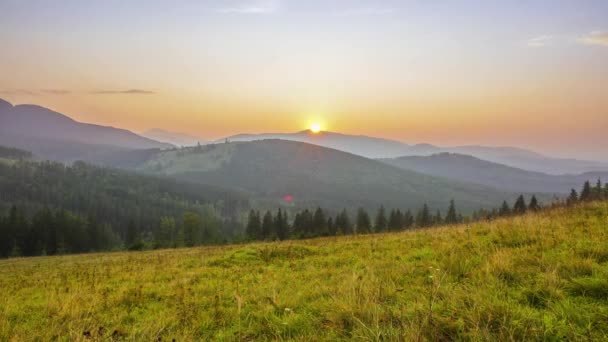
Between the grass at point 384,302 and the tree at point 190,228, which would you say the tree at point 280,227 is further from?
the grass at point 384,302

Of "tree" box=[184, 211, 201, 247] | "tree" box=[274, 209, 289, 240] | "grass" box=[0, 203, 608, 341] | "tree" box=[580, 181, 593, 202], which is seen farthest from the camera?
"tree" box=[184, 211, 201, 247]

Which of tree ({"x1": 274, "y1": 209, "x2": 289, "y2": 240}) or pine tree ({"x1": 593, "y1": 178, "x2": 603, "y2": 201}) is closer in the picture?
pine tree ({"x1": 593, "y1": 178, "x2": 603, "y2": 201})

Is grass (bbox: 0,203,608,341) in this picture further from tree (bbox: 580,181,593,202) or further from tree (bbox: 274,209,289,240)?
tree (bbox: 274,209,289,240)

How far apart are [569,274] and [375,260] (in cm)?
489

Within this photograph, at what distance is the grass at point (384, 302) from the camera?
3.61 m

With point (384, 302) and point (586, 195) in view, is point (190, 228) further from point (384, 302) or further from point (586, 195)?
point (384, 302)

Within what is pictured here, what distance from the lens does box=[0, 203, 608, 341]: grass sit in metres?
3.61

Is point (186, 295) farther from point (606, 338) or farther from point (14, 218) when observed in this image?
point (14, 218)

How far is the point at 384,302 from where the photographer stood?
4.80 metres

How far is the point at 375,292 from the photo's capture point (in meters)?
5.12

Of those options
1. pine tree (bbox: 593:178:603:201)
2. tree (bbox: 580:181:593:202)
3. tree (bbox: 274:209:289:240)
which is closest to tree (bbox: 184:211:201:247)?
tree (bbox: 274:209:289:240)

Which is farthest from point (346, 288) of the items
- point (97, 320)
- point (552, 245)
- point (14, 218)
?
point (14, 218)

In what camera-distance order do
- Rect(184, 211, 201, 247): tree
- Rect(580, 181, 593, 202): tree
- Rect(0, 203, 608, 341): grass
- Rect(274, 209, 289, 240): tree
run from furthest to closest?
1. Rect(184, 211, 201, 247): tree
2. Rect(274, 209, 289, 240): tree
3. Rect(580, 181, 593, 202): tree
4. Rect(0, 203, 608, 341): grass

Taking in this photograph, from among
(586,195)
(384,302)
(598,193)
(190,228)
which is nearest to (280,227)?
(190,228)
